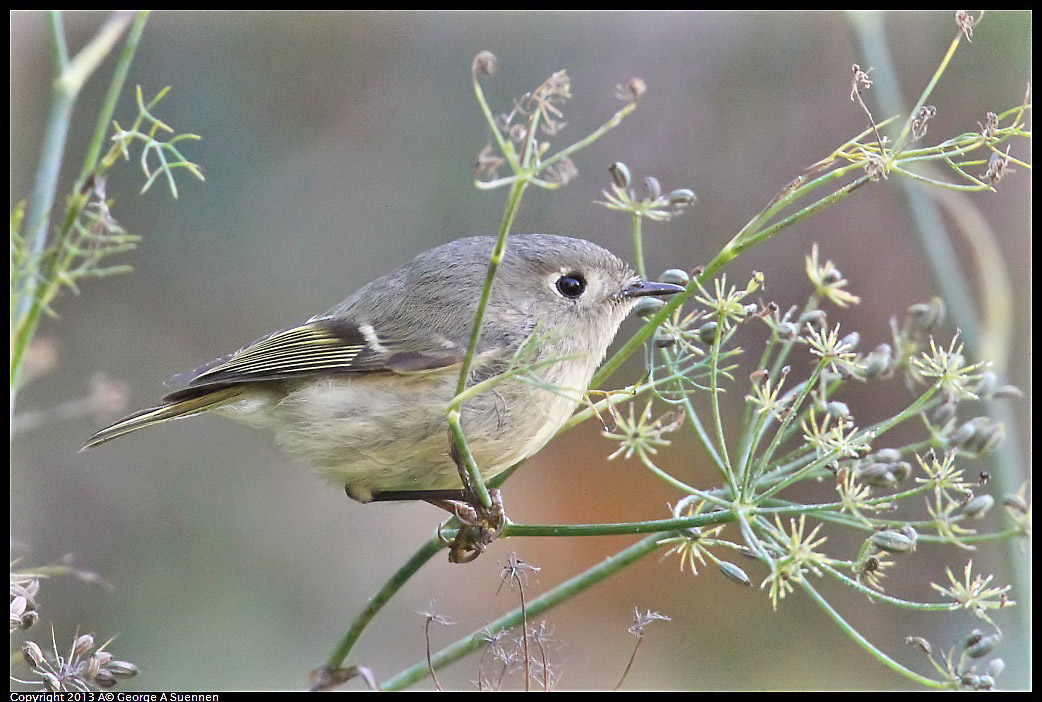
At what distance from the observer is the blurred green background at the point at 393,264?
2686 mm

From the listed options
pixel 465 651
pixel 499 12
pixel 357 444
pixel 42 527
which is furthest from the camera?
pixel 499 12

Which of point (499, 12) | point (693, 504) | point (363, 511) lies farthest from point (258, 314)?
point (693, 504)

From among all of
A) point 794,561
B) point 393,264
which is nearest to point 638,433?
point 794,561

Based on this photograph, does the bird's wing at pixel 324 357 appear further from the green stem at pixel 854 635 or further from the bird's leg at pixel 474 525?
the green stem at pixel 854 635

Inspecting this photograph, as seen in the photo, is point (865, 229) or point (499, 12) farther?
point (499, 12)

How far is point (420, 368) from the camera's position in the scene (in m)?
1.98

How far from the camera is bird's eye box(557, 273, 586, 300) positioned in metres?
2.10

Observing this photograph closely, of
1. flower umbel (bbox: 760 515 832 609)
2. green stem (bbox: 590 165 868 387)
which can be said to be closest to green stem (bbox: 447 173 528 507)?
green stem (bbox: 590 165 868 387)

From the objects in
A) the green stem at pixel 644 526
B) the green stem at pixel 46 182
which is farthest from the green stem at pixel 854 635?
the green stem at pixel 46 182

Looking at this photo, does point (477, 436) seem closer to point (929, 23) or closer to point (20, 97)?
point (20, 97)

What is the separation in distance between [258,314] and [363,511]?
0.88m

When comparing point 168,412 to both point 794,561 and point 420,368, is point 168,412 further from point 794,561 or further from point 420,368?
point 794,561

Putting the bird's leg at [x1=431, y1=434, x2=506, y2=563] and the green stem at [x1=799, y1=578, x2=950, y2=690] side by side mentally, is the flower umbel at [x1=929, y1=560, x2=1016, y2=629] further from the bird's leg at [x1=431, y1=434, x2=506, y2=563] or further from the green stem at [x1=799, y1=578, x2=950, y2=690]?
the bird's leg at [x1=431, y1=434, x2=506, y2=563]

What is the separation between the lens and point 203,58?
3.35 m
